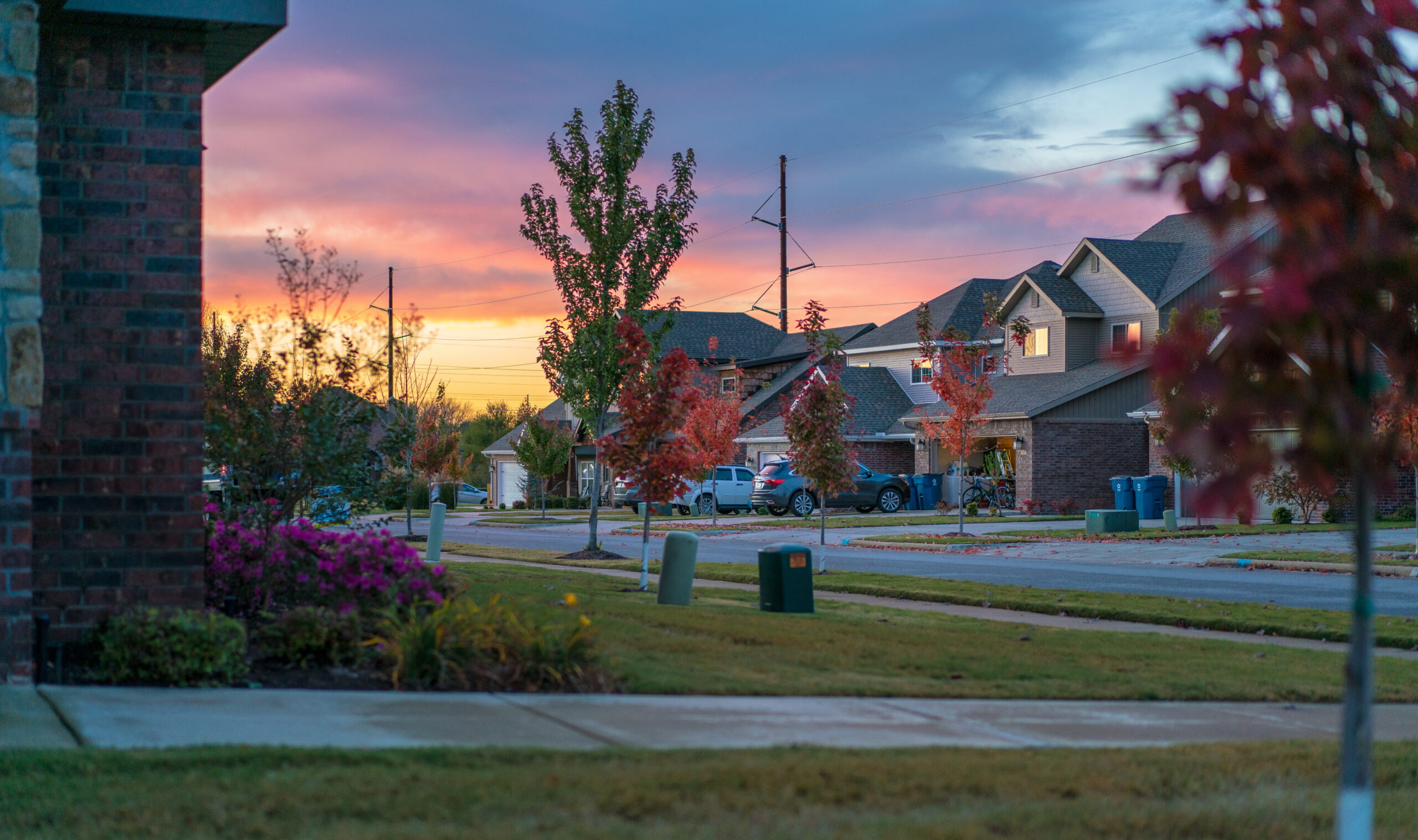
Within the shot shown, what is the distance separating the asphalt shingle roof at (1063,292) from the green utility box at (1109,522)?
13.4 meters

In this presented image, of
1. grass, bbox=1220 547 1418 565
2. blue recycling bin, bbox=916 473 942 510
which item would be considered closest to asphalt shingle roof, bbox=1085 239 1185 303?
blue recycling bin, bbox=916 473 942 510

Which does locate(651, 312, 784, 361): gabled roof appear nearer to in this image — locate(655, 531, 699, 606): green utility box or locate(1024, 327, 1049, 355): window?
locate(1024, 327, 1049, 355): window

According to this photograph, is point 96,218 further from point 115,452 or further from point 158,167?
point 115,452

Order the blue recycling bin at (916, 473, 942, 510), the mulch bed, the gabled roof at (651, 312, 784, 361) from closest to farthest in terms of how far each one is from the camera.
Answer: the mulch bed
the blue recycling bin at (916, 473, 942, 510)
the gabled roof at (651, 312, 784, 361)

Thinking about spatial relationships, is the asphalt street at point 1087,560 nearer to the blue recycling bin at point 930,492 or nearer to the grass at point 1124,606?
the grass at point 1124,606

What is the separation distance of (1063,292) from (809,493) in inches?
446

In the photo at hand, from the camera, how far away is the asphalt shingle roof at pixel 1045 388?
133 ft

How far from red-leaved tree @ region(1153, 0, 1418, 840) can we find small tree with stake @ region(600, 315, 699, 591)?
1290cm

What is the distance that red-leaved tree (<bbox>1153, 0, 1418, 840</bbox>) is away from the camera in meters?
3.56

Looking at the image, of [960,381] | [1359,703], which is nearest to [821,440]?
[960,381]

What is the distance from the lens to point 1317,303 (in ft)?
11.7

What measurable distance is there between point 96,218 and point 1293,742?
27.5 ft

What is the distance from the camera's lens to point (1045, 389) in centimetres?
4241

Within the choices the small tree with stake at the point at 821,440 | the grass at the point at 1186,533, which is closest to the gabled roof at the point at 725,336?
the grass at the point at 1186,533
